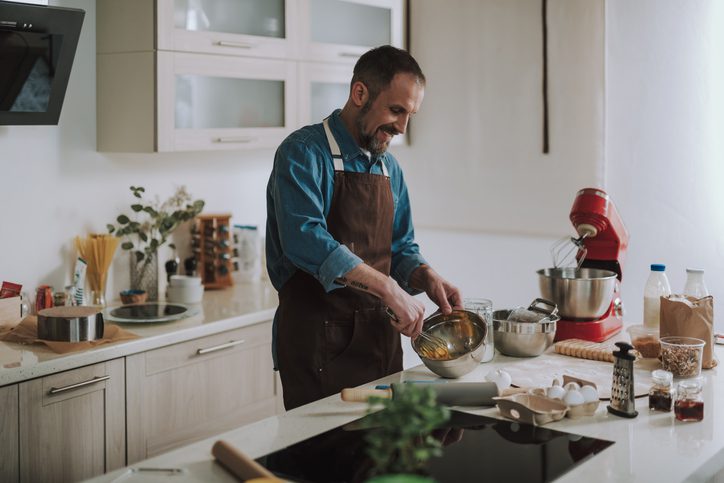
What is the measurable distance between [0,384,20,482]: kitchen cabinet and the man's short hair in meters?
1.37

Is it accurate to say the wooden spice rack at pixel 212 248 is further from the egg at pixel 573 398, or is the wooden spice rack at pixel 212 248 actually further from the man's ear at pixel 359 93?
the egg at pixel 573 398

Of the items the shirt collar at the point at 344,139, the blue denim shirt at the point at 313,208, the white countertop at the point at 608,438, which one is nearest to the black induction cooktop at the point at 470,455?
the white countertop at the point at 608,438

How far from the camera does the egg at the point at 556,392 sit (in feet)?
6.57


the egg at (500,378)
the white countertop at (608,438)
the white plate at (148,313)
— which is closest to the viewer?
the white countertop at (608,438)

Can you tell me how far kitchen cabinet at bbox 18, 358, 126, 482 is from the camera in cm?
259

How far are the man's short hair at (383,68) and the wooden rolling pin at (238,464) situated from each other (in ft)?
3.96

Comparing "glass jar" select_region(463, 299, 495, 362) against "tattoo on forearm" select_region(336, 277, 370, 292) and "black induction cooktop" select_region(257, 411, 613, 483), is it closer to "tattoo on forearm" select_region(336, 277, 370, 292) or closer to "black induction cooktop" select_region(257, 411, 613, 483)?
"tattoo on forearm" select_region(336, 277, 370, 292)

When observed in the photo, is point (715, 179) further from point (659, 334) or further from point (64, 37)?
point (64, 37)

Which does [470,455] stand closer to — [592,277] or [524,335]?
[524,335]

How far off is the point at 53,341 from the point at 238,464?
4.64ft

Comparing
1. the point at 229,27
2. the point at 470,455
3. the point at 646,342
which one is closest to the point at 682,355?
the point at 646,342

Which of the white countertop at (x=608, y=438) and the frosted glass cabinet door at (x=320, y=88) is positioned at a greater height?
the frosted glass cabinet door at (x=320, y=88)

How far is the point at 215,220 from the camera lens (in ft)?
12.4

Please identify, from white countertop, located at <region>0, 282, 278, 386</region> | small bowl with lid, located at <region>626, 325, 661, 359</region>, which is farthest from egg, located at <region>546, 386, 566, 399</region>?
white countertop, located at <region>0, 282, 278, 386</region>
